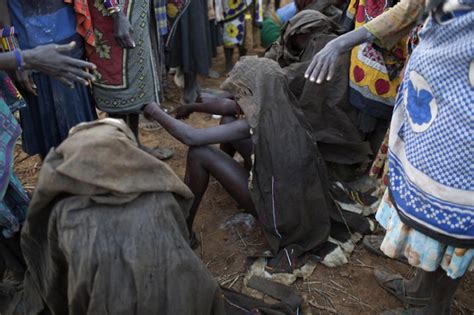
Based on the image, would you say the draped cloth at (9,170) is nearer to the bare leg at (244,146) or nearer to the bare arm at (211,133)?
the bare arm at (211,133)

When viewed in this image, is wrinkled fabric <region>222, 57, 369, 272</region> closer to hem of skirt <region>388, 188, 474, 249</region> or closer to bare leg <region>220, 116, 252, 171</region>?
bare leg <region>220, 116, 252, 171</region>

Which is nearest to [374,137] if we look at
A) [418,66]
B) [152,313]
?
[418,66]

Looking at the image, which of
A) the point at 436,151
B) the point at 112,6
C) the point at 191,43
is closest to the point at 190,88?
the point at 191,43

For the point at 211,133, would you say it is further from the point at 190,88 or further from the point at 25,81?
the point at 190,88

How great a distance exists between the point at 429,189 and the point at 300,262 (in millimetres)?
1237

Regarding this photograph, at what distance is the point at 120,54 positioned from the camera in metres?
2.94

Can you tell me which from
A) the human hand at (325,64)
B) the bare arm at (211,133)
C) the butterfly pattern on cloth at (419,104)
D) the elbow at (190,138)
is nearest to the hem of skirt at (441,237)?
the butterfly pattern on cloth at (419,104)

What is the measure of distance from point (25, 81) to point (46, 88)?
0.22 meters

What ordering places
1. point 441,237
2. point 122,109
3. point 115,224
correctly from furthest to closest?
point 122,109, point 441,237, point 115,224

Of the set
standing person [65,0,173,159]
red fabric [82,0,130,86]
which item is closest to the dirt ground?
standing person [65,0,173,159]

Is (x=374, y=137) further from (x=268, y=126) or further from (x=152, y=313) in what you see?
Answer: (x=152, y=313)

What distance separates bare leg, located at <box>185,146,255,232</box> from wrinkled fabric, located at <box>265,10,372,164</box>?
2.87 feet

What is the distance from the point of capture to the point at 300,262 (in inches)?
103

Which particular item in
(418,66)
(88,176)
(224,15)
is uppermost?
(418,66)
